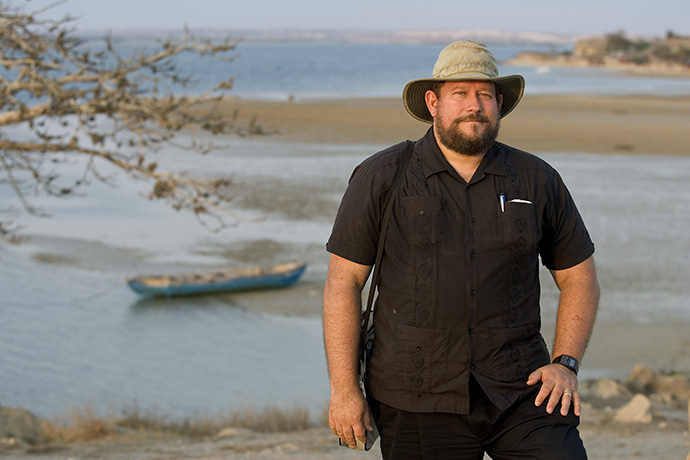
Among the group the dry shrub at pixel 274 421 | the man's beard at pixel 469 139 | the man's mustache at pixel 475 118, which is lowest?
the dry shrub at pixel 274 421

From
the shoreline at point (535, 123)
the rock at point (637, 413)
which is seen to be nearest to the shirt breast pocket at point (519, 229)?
the rock at point (637, 413)

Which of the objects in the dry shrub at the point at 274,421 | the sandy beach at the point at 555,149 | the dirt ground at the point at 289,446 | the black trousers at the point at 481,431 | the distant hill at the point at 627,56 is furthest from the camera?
the distant hill at the point at 627,56

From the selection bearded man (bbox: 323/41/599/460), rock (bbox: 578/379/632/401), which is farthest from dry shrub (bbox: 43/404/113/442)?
bearded man (bbox: 323/41/599/460)

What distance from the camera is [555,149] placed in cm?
2967

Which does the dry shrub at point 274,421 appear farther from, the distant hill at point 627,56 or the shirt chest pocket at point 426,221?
the distant hill at point 627,56

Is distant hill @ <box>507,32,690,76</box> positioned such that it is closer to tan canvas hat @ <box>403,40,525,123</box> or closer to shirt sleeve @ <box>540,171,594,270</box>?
tan canvas hat @ <box>403,40,525,123</box>

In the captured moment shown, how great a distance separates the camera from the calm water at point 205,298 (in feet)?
35.7

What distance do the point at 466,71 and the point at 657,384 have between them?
7.44 meters

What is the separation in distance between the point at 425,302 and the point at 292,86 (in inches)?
2631

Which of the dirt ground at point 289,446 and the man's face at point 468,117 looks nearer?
the man's face at point 468,117

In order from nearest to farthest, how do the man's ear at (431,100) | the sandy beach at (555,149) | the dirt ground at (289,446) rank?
the man's ear at (431,100) < the dirt ground at (289,446) < the sandy beach at (555,149)

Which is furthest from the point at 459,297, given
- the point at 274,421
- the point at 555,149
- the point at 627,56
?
the point at 627,56

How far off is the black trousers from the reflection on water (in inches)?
274

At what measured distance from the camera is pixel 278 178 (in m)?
23.6
